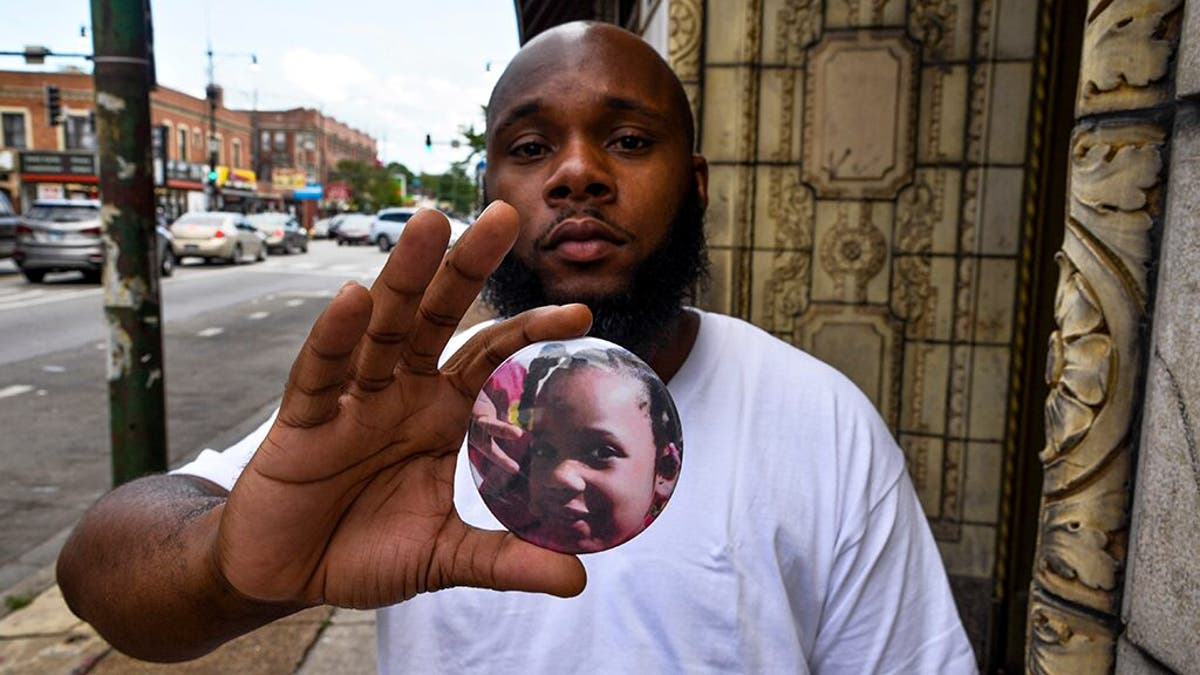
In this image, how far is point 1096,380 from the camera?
4.41 feet

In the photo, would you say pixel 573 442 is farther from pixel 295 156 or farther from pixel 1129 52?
pixel 295 156

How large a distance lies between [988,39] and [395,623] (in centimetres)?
329

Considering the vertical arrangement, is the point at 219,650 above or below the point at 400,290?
below

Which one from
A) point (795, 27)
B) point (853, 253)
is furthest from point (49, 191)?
point (853, 253)

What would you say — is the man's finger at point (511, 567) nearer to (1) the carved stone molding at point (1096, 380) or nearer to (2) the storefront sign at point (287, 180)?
(1) the carved stone molding at point (1096, 380)

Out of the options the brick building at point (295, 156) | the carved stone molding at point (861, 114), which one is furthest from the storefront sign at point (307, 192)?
the carved stone molding at point (861, 114)

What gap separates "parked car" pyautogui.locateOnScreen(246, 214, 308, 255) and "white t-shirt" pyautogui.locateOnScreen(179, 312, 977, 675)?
97.5 ft

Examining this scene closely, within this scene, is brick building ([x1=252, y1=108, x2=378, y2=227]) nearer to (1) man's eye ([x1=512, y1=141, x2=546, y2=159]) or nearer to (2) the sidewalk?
(2) the sidewalk

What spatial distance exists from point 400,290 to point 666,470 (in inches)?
14.3

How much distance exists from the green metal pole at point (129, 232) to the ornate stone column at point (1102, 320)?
11.9ft

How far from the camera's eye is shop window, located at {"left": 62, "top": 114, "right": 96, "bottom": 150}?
4700 centimetres

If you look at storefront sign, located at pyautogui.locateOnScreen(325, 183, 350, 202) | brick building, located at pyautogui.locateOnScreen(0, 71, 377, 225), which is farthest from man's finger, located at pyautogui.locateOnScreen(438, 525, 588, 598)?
storefront sign, located at pyautogui.locateOnScreen(325, 183, 350, 202)

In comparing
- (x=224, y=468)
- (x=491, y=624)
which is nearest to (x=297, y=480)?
(x=491, y=624)

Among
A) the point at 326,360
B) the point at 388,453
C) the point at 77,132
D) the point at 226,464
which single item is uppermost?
the point at 77,132
